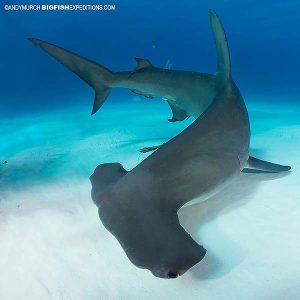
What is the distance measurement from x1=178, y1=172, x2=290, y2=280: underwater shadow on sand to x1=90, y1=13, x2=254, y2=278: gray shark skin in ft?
1.39

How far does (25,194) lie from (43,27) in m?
18.5

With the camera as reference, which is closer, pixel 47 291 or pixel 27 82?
pixel 47 291

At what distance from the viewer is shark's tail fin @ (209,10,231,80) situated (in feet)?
12.2

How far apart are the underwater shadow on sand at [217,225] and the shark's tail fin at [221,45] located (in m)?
1.20

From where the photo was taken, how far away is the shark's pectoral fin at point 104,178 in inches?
102

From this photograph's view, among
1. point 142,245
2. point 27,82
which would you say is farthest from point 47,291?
point 27,82

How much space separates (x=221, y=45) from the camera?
12.5ft

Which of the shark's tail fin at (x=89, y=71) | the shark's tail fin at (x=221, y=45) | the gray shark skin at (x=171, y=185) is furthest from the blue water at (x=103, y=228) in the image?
the shark's tail fin at (x=221, y=45)

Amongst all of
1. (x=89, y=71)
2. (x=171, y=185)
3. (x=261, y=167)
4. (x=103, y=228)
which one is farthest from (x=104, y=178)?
(x=89, y=71)

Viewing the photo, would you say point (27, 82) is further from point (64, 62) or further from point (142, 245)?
point (142, 245)

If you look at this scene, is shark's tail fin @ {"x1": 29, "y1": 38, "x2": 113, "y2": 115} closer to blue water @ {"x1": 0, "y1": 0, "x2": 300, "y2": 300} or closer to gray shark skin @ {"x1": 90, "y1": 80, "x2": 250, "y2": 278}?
blue water @ {"x1": 0, "y1": 0, "x2": 300, "y2": 300}

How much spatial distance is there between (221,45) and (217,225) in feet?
6.47

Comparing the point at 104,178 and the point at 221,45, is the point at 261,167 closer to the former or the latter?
the point at 221,45

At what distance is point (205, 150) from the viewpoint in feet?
9.17
